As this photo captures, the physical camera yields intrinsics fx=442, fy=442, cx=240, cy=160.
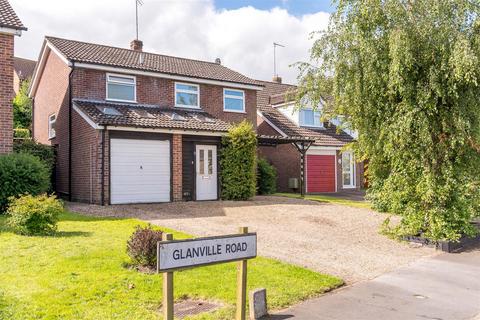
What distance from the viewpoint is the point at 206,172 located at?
18.5 m

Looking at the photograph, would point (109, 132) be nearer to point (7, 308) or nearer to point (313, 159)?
point (7, 308)

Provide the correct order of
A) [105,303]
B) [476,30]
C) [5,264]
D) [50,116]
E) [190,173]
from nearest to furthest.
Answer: [105,303]
[5,264]
[476,30]
[190,173]
[50,116]

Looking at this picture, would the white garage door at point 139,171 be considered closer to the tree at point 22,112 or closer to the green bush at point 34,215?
the green bush at point 34,215

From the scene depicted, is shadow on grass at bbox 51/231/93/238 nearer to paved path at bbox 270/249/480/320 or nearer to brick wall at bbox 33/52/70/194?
paved path at bbox 270/249/480/320

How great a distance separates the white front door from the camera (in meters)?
18.3

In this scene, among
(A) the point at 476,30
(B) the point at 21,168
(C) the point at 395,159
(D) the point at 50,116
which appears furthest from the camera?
(D) the point at 50,116

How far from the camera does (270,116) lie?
26.1 metres

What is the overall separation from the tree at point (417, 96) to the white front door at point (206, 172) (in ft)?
25.7

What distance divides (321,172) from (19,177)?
17.0 metres

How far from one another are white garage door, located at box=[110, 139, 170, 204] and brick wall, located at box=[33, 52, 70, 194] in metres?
3.55

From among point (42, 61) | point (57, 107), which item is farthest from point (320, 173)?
point (42, 61)

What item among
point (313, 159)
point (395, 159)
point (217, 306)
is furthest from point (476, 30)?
point (313, 159)

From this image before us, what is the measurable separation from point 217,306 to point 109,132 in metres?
11.5

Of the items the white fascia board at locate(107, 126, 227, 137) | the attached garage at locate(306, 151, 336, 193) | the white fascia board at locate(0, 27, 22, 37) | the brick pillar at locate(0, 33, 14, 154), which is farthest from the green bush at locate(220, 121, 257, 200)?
the white fascia board at locate(0, 27, 22, 37)
